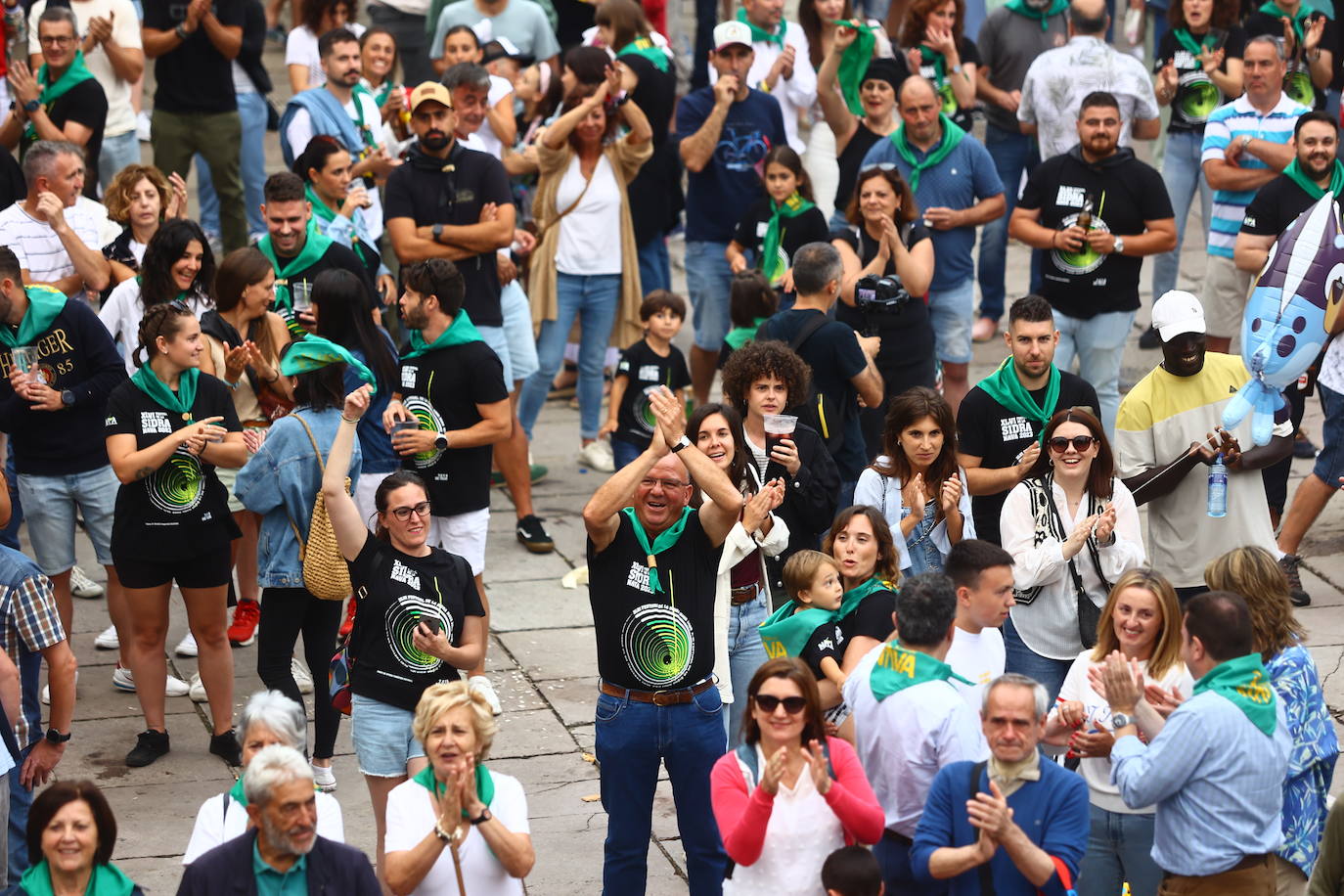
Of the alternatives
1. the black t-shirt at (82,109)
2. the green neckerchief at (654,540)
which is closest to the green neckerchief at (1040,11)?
the black t-shirt at (82,109)

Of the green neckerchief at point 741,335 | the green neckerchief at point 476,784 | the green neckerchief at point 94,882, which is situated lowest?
the green neckerchief at point 94,882

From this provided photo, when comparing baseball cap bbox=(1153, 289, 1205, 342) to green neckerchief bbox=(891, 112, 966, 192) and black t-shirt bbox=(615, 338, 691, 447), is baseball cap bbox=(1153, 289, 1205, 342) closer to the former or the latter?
black t-shirt bbox=(615, 338, 691, 447)

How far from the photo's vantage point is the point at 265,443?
25.0 feet

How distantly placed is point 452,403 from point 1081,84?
5.25 m

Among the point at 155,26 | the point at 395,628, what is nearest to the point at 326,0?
the point at 155,26

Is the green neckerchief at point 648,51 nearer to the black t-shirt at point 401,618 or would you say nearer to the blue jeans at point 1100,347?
the blue jeans at point 1100,347

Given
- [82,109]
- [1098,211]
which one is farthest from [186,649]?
[1098,211]

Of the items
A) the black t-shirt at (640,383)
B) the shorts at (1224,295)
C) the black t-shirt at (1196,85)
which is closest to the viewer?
the black t-shirt at (640,383)

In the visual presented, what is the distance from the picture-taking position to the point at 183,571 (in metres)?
7.88

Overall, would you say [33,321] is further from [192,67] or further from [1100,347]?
[1100,347]

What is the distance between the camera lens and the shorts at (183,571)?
25.6 feet

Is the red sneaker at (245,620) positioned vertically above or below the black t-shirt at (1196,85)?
below

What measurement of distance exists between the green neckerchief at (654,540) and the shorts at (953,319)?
4.51 meters

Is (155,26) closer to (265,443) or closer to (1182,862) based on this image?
(265,443)
